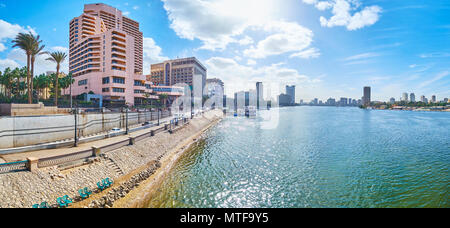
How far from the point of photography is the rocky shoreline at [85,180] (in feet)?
32.7

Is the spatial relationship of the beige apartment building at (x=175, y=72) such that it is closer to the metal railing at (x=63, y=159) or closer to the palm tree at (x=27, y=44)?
the palm tree at (x=27, y=44)

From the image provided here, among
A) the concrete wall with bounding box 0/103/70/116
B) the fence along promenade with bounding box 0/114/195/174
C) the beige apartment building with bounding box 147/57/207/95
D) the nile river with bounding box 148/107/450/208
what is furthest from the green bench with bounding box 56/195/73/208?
the beige apartment building with bounding box 147/57/207/95

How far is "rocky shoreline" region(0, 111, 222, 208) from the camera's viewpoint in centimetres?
998

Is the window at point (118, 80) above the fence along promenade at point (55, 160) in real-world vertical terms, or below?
above

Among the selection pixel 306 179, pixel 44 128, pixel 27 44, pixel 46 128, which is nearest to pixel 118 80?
pixel 27 44

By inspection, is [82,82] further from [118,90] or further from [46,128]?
[46,128]

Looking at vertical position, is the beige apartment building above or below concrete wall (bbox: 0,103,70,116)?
above

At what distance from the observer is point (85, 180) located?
1303 centimetres

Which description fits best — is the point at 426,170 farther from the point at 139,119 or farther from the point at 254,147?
the point at 139,119

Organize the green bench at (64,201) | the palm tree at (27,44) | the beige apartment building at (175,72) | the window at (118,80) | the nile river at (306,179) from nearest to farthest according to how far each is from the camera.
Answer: the green bench at (64,201), the nile river at (306,179), the palm tree at (27,44), the window at (118,80), the beige apartment building at (175,72)

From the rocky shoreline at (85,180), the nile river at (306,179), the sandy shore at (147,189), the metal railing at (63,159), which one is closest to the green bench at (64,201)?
the rocky shoreline at (85,180)

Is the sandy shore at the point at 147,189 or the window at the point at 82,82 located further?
the window at the point at 82,82

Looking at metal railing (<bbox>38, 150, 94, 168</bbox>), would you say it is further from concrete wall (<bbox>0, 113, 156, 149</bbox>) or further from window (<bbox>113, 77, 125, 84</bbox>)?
window (<bbox>113, 77, 125, 84</bbox>)
